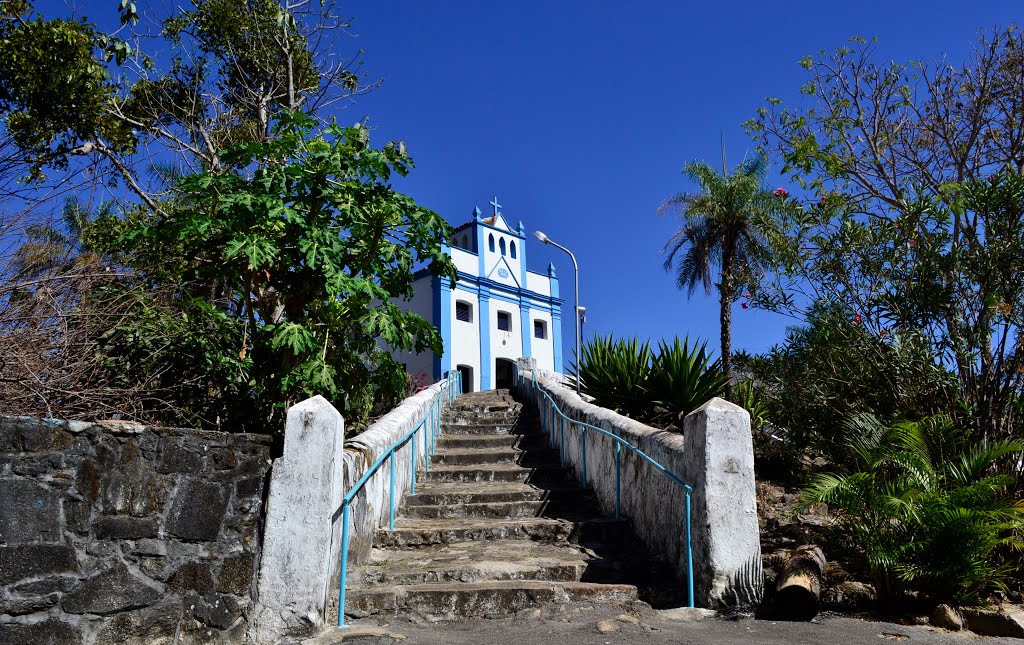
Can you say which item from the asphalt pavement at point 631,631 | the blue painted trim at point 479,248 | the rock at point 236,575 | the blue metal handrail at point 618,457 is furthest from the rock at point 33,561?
the blue painted trim at point 479,248

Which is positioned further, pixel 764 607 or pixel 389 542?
pixel 389 542

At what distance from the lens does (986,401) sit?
21.1 feet

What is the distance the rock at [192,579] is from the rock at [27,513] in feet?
2.31

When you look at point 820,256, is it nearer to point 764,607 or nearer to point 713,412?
point 713,412

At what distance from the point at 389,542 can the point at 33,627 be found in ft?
9.10

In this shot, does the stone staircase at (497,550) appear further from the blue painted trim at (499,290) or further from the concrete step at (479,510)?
the blue painted trim at (499,290)

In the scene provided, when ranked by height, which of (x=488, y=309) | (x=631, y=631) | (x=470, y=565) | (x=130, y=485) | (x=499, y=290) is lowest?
(x=631, y=631)

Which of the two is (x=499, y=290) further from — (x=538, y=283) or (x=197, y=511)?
(x=197, y=511)

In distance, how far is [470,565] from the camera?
225 inches

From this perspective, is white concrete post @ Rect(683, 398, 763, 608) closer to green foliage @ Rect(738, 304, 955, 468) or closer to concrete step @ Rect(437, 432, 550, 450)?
green foliage @ Rect(738, 304, 955, 468)

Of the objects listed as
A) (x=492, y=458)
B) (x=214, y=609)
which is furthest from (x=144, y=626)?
(x=492, y=458)

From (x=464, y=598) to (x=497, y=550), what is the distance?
1.05m

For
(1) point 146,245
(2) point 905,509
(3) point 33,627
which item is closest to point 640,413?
(2) point 905,509

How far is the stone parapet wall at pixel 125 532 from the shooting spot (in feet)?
14.2
